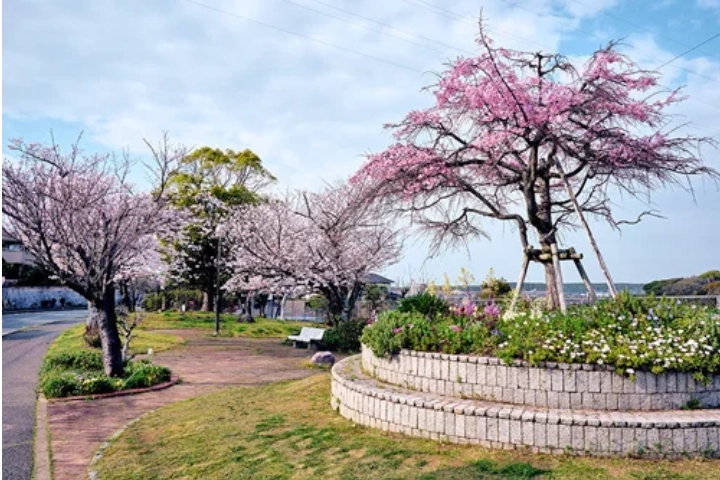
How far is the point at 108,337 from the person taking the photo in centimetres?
1202

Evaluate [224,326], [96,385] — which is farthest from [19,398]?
A: [224,326]

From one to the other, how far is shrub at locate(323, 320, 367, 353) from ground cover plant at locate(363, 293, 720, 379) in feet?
31.2

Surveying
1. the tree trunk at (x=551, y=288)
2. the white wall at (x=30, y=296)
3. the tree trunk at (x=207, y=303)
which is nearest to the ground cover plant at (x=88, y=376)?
the tree trunk at (x=551, y=288)

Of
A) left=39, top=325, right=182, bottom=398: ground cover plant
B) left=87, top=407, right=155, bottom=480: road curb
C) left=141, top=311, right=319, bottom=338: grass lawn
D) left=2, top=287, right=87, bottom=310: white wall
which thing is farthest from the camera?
left=2, top=287, right=87, bottom=310: white wall

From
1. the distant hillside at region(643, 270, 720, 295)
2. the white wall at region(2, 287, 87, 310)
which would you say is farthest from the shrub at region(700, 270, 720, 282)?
the white wall at region(2, 287, 87, 310)

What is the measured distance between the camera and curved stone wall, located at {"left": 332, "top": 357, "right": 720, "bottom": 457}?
570 centimetres

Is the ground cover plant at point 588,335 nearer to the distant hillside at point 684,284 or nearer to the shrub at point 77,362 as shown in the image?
the shrub at point 77,362

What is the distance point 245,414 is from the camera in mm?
8461

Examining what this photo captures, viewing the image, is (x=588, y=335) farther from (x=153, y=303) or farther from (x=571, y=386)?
(x=153, y=303)

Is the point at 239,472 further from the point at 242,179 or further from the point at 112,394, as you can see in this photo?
the point at 242,179

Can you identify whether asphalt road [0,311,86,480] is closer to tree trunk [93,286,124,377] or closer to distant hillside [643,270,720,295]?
tree trunk [93,286,124,377]

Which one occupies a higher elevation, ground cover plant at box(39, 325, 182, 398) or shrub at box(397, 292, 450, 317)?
shrub at box(397, 292, 450, 317)

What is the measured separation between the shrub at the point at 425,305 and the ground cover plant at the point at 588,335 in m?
1.13

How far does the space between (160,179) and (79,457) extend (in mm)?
7015
